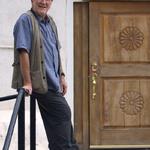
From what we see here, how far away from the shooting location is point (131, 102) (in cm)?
717

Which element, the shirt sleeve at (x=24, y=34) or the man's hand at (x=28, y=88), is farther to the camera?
the shirt sleeve at (x=24, y=34)

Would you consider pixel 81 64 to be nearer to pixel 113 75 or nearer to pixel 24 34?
pixel 113 75

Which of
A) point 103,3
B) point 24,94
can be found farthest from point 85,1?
point 24,94

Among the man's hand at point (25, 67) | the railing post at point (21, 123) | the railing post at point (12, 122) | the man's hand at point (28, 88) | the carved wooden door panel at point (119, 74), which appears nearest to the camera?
the railing post at point (12, 122)

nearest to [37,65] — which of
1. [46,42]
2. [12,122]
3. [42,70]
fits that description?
[42,70]

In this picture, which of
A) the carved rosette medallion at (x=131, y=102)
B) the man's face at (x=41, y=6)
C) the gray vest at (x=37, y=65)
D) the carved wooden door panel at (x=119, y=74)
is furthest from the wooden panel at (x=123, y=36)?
the gray vest at (x=37, y=65)

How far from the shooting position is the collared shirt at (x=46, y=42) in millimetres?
4461

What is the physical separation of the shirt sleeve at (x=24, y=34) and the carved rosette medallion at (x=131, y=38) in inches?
109

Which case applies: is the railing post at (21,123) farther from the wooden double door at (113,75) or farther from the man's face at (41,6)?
the wooden double door at (113,75)

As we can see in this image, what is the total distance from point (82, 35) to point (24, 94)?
10.4 ft

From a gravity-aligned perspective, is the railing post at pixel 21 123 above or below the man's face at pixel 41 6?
below

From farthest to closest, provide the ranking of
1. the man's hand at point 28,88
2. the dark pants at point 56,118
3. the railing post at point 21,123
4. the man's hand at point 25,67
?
the dark pants at point 56,118
the man's hand at point 25,67
the man's hand at point 28,88
the railing post at point 21,123

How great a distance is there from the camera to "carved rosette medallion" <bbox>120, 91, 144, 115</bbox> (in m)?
7.15

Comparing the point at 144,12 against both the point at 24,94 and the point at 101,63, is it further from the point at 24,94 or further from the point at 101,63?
the point at 24,94
